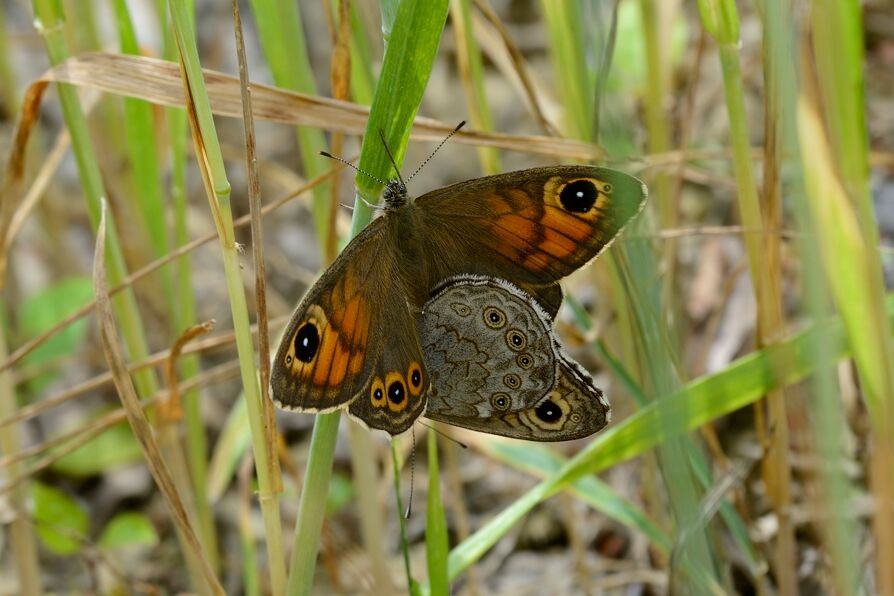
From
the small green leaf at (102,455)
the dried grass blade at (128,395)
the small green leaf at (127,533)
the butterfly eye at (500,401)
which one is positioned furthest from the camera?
the small green leaf at (102,455)

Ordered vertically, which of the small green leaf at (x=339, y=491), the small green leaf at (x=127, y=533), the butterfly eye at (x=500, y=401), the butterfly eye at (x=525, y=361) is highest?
the butterfly eye at (x=525, y=361)

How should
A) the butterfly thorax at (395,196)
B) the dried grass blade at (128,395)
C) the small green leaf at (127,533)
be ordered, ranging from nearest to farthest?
the dried grass blade at (128,395) → the butterfly thorax at (395,196) → the small green leaf at (127,533)

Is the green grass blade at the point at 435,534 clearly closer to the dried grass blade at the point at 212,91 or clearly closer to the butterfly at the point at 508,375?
the butterfly at the point at 508,375

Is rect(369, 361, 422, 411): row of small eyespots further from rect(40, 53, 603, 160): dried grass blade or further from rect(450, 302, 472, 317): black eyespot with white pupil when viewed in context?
rect(40, 53, 603, 160): dried grass blade

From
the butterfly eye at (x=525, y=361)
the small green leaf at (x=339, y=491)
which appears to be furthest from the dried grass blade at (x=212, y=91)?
the small green leaf at (x=339, y=491)

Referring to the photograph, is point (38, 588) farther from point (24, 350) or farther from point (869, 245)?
point (869, 245)

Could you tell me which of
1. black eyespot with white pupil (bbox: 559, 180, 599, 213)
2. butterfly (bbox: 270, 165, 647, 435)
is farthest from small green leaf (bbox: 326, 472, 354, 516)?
black eyespot with white pupil (bbox: 559, 180, 599, 213)
